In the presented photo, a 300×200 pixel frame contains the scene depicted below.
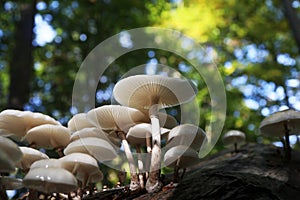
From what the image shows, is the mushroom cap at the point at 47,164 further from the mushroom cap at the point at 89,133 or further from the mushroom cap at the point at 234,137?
the mushroom cap at the point at 234,137

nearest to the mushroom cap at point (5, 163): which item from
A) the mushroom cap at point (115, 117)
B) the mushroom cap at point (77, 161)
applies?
the mushroom cap at point (77, 161)

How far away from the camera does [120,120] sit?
110 inches

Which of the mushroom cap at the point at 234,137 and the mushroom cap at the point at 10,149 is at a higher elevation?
the mushroom cap at the point at 10,149

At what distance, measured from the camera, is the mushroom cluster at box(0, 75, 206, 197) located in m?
2.46

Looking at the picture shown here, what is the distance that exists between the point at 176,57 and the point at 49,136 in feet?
28.2

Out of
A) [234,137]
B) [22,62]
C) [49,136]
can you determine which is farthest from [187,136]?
[22,62]

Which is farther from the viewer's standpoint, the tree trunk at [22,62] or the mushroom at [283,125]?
the tree trunk at [22,62]

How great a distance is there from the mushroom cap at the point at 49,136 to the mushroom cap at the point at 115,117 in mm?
280

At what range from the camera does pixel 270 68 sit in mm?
8141

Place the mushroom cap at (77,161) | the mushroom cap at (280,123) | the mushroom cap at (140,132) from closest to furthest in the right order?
the mushroom cap at (77,161)
the mushroom cap at (140,132)
the mushroom cap at (280,123)

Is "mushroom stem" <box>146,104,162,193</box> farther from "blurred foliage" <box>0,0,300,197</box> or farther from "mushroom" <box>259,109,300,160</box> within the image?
"blurred foliage" <box>0,0,300,197</box>

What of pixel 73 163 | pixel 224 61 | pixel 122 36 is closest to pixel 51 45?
pixel 122 36

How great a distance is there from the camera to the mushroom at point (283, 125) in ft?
10.2

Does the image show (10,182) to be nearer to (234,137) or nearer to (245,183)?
(245,183)
